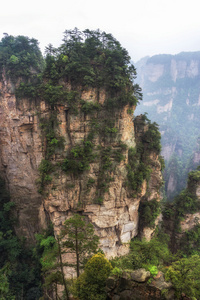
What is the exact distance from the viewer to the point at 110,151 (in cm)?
1677

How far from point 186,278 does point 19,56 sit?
24376mm

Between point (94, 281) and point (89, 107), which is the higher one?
point (89, 107)

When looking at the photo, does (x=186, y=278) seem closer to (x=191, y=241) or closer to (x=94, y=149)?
(x=94, y=149)

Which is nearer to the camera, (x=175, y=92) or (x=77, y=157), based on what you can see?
(x=77, y=157)

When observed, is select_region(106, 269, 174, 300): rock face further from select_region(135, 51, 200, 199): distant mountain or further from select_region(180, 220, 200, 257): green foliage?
select_region(135, 51, 200, 199): distant mountain

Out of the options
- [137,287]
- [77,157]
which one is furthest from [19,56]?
[137,287]

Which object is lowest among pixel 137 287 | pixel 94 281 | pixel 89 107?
pixel 94 281

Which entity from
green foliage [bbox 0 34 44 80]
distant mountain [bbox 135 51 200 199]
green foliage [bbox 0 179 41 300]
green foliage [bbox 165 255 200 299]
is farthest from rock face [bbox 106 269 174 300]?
distant mountain [bbox 135 51 200 199]

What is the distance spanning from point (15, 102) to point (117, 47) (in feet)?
41.3

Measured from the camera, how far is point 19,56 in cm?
2008

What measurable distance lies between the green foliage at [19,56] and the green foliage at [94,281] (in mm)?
19577

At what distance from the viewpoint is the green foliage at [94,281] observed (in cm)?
776

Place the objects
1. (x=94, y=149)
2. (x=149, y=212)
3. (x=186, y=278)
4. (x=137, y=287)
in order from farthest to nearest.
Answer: (x=149, y=212), (x=94, y=149), (x=137, y=287), (x=186, y=278)

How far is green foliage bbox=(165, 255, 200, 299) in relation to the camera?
6.74 meters
